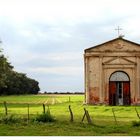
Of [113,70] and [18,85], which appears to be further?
[18,85]

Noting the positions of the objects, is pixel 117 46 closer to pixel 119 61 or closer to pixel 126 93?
pixel 119 61

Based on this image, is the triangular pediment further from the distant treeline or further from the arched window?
the distant treeline

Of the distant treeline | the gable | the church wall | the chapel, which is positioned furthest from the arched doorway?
the distant treeline

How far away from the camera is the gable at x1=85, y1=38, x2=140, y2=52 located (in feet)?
154

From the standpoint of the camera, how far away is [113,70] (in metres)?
47.1

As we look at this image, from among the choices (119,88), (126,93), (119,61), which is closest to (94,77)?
(119,88)

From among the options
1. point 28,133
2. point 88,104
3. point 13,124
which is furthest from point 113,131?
point 88,104

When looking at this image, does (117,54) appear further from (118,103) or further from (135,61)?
(118,103)

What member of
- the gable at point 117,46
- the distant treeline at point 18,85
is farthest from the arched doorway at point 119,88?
the distant treeline at point 18,85

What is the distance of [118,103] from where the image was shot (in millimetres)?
46562

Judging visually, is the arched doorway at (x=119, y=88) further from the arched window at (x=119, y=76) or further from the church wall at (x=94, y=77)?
the church wall at (x=94, y=77)

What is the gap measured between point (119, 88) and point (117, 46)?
13.8 ft

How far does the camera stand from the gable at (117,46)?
4691cm

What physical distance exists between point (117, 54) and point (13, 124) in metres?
28.2
